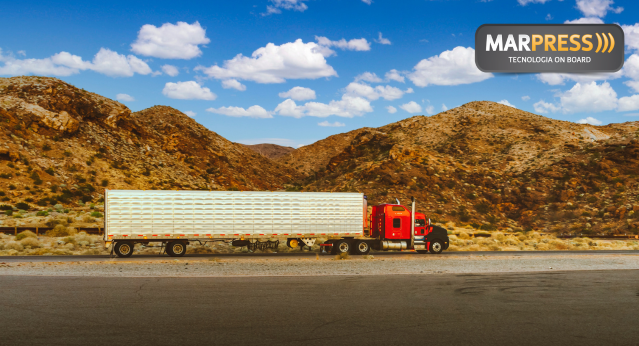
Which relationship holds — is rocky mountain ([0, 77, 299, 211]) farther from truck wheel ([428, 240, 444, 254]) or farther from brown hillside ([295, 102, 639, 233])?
truck wheel ([428, 240, 444, 254])

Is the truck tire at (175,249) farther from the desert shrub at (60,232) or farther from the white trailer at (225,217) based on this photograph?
the desert shrub at (60,232)

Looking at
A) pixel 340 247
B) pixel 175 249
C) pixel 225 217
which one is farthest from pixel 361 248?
pixel 175 249

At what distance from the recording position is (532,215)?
179 ft

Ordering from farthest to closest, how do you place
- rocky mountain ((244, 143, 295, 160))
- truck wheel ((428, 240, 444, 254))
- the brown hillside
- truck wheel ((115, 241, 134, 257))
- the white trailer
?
rocky mountain ((244, 143, 295, 160)), the brown hillside, truck wheel ((428, 240, 444, 254)), the white trailer, truck wheel ((115, 241, 134, 257))

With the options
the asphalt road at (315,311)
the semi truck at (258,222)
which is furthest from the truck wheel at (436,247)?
the asphalt road at (315,311)

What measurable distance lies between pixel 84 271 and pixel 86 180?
39.0 metres

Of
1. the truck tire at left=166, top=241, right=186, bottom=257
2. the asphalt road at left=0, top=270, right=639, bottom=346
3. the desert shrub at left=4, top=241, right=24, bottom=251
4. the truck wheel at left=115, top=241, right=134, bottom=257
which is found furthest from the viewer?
the desert shrub at left=4, top=241, right=24, bottom=251

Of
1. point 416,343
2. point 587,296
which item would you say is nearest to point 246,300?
point 416,343

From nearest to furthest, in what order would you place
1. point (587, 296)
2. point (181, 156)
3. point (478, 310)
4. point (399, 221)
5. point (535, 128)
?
point (478, 310) < point (587, 296) < point (399, 221) < point (181, 156) < point (535, 128)

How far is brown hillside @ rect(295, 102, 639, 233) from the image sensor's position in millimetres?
53031

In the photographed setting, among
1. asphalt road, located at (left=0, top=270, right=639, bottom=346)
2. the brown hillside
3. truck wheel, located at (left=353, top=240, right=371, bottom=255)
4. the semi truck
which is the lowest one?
truck wheel, located at (left=353, top=240, right=371, bottom=255)

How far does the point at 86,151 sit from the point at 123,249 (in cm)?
3773

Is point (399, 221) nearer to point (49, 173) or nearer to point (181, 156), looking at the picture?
point (49, 173)

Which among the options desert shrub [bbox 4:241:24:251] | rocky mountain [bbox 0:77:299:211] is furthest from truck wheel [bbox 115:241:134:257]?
rocky mountain [bbox 0:77:299:211]
